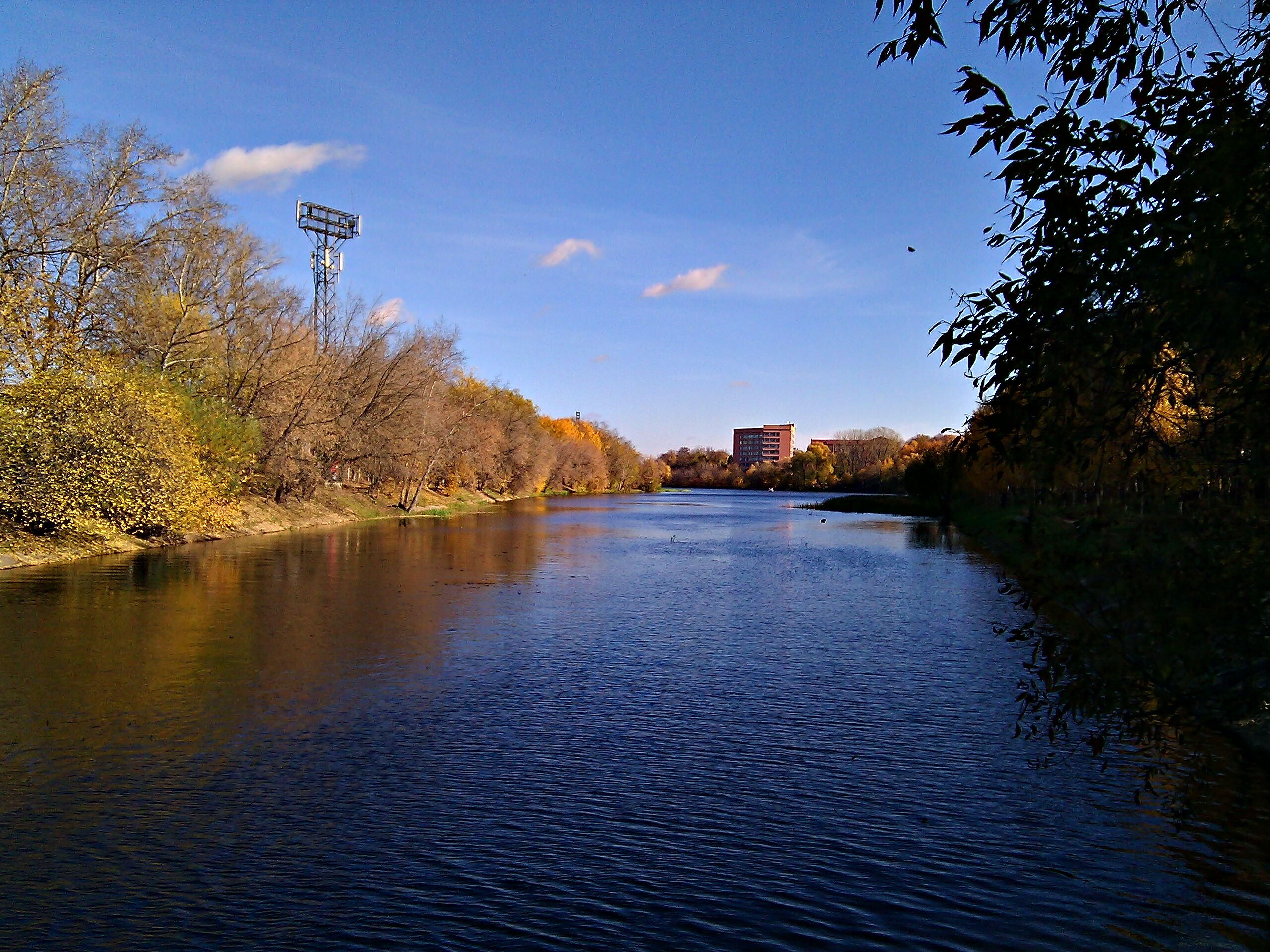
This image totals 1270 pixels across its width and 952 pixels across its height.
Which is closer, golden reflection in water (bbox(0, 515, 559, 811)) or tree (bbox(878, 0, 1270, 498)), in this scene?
tree (bbox(878, 0, 1270, 498))

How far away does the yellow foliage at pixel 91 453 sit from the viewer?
24469 mm

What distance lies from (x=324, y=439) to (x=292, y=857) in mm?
42011


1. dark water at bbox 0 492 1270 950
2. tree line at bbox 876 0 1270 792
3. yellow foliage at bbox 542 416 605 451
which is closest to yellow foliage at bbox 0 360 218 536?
dark water at bbox 0 492 1270 950

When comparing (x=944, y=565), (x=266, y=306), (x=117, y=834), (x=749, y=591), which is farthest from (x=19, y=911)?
(x=266, y=306)

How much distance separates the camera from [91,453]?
25438 mm

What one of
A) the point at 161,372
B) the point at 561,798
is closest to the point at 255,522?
the point at 161,372

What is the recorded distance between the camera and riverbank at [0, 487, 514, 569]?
84.0ft

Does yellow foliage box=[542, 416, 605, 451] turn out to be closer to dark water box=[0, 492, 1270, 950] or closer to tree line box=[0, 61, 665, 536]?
tree line box=[0, 61, 665, 536]

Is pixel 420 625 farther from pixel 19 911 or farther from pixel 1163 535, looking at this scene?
pixel 1163 535

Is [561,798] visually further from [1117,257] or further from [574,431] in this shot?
[574,431]

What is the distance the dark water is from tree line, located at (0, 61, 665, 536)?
363 inches

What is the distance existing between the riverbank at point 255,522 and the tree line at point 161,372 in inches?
24.4

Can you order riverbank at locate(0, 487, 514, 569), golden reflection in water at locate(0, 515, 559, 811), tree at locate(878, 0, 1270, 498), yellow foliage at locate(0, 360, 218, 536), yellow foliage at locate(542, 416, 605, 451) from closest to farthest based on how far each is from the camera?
1. tree at locate(878, 0, 1270, 498)
2. golden reflection in water at locate(0, 515, 559, 811)
3. yellow foliage at locate(0, 360, 218, 536)
4. riverbank at locate(0, 487, 514, 569)
5. yellow foliage at locate(542, 416, 605, 451)

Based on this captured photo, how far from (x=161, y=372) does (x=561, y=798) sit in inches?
1246
